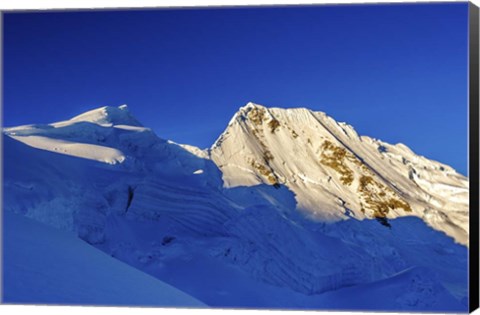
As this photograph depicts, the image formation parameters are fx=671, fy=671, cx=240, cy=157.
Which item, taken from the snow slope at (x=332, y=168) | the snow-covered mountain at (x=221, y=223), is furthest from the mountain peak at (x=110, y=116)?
the snow slope at (x=332, y=168)

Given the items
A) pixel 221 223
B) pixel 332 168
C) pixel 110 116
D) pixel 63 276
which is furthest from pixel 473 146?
pixel 332 168

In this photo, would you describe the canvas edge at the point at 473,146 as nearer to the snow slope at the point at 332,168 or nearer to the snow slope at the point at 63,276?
the snow slope at the point at 63,276

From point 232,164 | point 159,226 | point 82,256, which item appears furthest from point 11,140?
point 232,164

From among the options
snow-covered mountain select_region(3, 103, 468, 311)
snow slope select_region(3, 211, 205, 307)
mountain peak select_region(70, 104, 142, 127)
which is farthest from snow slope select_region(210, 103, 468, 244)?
snow slope select_region(3, 211, 205, 307)

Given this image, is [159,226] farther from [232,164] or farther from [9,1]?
[232,164]

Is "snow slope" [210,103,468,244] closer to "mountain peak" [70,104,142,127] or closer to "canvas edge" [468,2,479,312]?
"mountain peak" [70,104,142,127]

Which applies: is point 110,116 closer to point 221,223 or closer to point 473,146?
point 221,223
